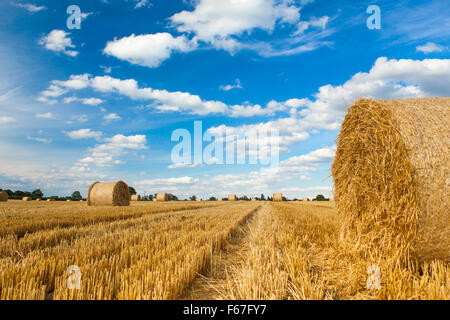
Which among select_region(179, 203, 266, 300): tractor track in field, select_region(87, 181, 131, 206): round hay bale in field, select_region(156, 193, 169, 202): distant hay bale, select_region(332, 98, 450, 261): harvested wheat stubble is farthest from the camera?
select_region(156, 193, 169, 202): distant hay bale

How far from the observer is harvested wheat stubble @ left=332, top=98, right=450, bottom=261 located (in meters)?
3.90

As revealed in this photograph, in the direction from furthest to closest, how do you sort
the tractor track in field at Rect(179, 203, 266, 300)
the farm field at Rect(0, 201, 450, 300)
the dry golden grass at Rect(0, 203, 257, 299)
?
1. the tractor track in field at Rect(179, 203, 266, 300)
2. the farm field at Rect(0, 201, 450, 300)
3. the dry golden grass at Rect(0, 203, 257, 299)

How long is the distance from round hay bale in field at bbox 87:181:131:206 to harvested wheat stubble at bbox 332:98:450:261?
15.6 metres

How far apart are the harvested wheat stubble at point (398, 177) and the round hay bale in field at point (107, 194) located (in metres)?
15.6

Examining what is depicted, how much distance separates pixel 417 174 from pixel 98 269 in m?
4.62

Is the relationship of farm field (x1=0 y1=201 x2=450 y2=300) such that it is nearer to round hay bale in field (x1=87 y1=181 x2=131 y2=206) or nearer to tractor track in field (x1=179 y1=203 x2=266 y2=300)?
tractor track in field (x1=179 y1=203 x2=266 y2=300)

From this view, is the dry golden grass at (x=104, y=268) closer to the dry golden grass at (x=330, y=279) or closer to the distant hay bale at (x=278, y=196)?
the dry golden grass at (x=330, y=279)

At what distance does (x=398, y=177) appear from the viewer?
13.9 ft

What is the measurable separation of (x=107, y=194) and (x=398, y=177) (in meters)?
17.3

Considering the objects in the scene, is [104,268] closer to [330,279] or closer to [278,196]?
[330,279]

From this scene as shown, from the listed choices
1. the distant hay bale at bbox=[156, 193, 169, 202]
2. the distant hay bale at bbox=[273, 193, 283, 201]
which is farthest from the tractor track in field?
the distant hay bale at bbox=[273, 193, 283, 201]

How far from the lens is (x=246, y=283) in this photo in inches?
113
